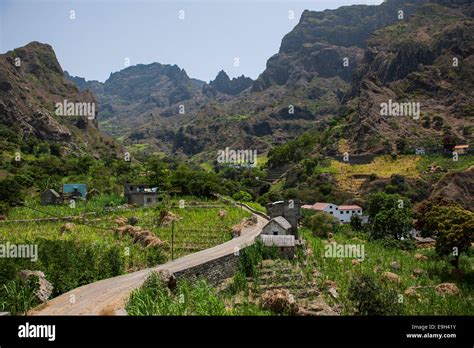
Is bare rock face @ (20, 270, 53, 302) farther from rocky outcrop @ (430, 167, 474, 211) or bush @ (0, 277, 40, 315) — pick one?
rocky outcrop @ (430, 167, 474, 211)

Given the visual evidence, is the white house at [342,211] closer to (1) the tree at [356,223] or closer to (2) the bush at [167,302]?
(1) the tree at [356,223]

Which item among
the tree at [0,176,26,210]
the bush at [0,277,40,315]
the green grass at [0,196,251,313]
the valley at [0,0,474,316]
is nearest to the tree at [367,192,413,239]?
the valley at [0,0,474,316]

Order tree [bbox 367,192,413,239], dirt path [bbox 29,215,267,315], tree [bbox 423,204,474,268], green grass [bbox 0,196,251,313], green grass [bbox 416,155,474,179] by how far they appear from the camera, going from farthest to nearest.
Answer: green grass [bbox 416,155,474,179] < tree [bbox 367,192,413,239] < tree [bbox 423,204,474,268] < green grass [bbox 0,196,251,313] < dirt path [bbox 29,215,267,315]

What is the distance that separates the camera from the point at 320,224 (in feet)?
172

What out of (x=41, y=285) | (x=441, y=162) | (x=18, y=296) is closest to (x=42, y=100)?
(x=441, y=162)

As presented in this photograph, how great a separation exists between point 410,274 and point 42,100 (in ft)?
483

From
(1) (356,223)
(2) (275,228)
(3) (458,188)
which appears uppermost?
(3) (458,188)

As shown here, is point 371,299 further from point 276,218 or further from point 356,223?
point 356,223

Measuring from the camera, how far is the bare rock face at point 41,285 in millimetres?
19734

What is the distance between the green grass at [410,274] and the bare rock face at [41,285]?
639 inches

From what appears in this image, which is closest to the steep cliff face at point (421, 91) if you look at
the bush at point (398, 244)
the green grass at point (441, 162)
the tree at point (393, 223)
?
the green grass at point (441, 162)

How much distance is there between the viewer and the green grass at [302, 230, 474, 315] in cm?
2616

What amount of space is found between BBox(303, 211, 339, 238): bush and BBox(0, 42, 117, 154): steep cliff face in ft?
291
